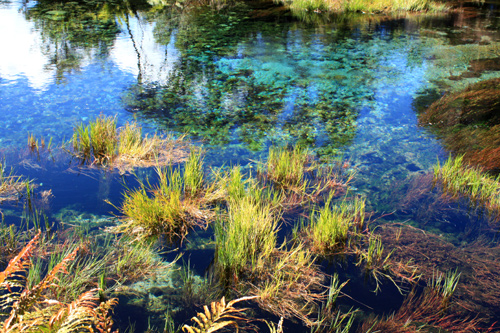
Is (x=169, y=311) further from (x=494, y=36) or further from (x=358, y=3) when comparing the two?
(x=358, y=3)

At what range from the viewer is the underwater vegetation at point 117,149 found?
12.7 ft

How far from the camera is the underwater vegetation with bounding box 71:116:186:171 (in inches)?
153

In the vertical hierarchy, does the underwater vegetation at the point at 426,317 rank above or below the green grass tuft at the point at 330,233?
below

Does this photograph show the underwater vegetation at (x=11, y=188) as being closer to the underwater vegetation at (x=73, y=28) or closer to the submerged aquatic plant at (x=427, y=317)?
the submerged aquatic plant at (x=427, y=317)

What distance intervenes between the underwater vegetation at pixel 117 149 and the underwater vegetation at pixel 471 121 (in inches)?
124

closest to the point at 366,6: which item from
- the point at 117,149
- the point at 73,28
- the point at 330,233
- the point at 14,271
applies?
the point at 73,28

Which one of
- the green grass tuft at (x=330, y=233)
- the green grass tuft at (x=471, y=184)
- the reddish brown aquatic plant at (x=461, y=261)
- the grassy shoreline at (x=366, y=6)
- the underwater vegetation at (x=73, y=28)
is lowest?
the reddish brown aquatic plant at (x=461, y=261)

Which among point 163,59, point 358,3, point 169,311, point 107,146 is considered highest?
point 358,3

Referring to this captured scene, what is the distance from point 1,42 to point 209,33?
14.1 ft

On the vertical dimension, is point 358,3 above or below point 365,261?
above

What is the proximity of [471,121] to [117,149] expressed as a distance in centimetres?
435

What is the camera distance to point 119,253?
8.69 ft

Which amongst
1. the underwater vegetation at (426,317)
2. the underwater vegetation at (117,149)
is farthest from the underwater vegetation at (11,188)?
the underwater vegetation at (426,317)

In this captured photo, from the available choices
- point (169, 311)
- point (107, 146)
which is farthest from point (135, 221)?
point (107, 146)
